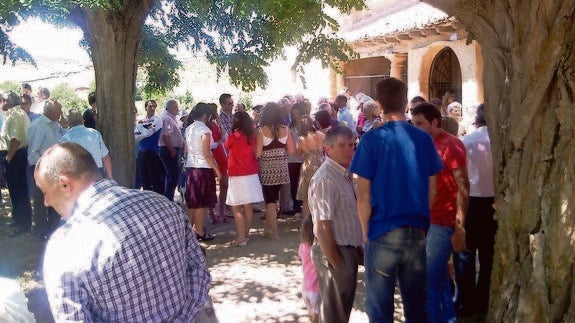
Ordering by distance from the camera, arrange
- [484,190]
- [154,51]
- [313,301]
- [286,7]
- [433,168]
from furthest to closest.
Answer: [154,51]
[286,7]
[484,190]
[313,301]
[433,168]

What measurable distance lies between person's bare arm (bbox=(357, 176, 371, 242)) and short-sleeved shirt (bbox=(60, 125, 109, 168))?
3723mm

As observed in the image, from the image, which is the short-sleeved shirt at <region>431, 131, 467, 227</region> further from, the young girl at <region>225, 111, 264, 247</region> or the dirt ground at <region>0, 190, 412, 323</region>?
the young girl at <region>225, 111, 264, 247</region>

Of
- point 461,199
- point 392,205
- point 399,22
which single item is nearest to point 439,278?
point 461,199

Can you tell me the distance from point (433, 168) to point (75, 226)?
225 cm

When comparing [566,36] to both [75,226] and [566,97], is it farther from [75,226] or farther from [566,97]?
[75,226]

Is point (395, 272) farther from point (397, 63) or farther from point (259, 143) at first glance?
point (397, 63)

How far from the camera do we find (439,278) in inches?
157

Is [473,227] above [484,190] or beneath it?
beneath

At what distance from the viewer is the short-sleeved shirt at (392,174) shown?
10.7 ft

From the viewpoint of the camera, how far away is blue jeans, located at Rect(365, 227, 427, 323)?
10.8 ft

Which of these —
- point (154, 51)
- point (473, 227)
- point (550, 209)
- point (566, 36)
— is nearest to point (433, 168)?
point (550, 209)

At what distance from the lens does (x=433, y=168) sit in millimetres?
3453

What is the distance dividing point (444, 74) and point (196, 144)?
1050 centimetres

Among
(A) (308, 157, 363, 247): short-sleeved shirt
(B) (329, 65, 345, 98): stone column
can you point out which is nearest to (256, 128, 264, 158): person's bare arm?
(A) (308, 157, 363, 247): short-sleeved shirt
